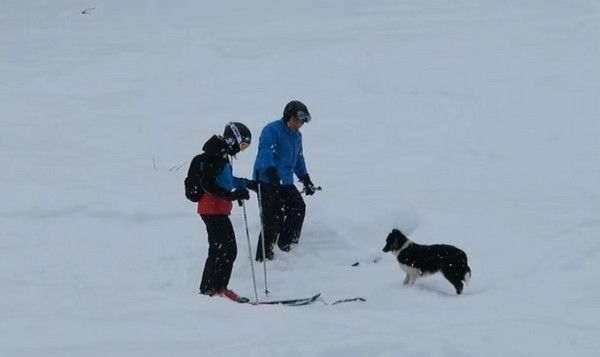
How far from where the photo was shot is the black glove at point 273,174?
877 centimetres

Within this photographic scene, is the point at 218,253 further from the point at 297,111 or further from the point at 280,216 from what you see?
the point at 297,111

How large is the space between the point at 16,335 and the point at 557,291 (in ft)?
15.6

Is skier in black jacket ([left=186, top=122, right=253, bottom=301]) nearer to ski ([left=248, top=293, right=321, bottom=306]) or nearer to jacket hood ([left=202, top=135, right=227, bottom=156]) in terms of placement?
jacket hood ([left=202, top=135, right=227, bottom=156])

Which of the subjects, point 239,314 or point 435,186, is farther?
point 435,186

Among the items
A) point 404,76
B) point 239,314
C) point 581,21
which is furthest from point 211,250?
point 581,21

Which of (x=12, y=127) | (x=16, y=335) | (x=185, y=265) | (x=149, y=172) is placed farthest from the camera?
(x=12, y=127)

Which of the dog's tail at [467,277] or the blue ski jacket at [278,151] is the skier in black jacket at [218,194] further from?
the dog's tail at [467,277]

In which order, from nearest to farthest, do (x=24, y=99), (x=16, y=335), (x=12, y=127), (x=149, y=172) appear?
(x=16, y=335)
(x=149, y=172)
(x=12, y=127)
(x=24, y=99)

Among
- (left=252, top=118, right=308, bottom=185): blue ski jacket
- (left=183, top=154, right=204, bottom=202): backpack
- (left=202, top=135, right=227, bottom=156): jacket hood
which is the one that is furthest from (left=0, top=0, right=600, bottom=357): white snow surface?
(left=202, top=135, right=227, bottom=156): jacket hood

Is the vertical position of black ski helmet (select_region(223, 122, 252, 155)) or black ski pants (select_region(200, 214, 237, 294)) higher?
black ski helmet (select_region(223, 122, 252, 155))

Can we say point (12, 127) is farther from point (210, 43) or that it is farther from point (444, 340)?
point (444, 340)

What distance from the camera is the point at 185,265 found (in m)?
9.16

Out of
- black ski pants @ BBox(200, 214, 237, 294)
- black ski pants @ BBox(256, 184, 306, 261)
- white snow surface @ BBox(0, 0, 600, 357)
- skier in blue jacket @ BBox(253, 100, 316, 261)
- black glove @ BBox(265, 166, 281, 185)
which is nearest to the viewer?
white snow surface @ BBox(0, 0, 600, 357)

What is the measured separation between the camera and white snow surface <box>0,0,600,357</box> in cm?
611
